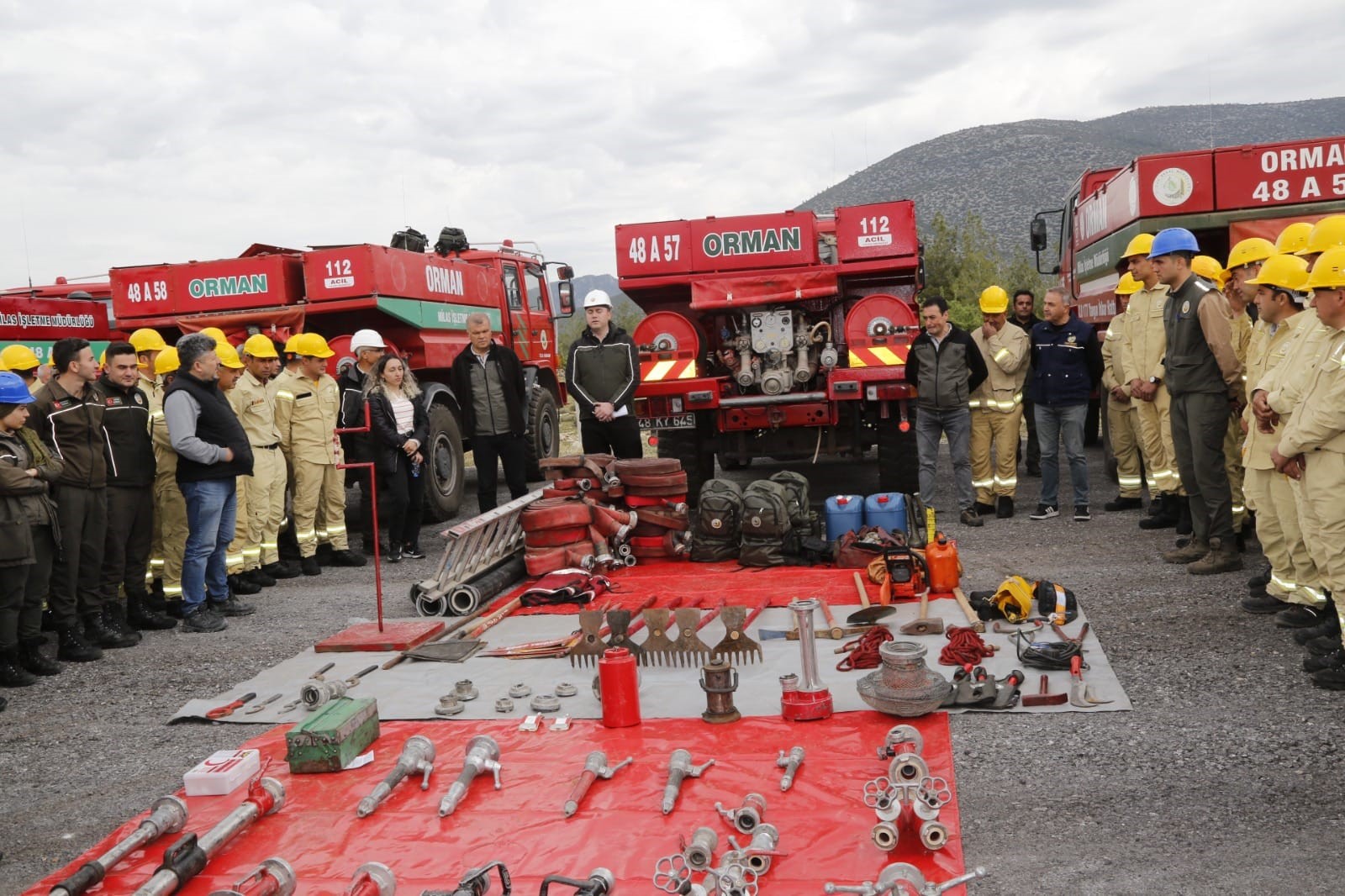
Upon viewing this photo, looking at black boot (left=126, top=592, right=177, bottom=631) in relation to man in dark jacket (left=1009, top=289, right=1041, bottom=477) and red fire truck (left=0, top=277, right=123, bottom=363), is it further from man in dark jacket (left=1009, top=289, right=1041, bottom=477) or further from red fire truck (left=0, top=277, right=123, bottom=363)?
man in dark jacket (left=1009, top=289, right=1041, bottom=477)

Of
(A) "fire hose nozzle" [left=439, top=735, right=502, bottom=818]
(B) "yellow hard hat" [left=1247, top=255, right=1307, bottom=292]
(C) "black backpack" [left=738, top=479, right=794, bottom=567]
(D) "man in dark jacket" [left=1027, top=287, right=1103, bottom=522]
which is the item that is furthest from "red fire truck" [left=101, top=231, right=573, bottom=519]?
(B) "yellow hard hat" [left=1247, top=255, right=1307, bottom=292]

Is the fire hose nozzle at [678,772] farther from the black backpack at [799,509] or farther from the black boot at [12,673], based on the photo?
the black backpack at [799,509]

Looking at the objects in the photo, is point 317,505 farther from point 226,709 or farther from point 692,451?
point 226,709

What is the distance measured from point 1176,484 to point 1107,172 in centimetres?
501

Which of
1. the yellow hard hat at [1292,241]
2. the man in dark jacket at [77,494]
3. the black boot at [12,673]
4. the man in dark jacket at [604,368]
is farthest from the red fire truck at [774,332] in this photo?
the black boot at [12,673]

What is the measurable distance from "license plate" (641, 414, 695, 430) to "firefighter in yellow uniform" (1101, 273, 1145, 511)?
11.7 ft

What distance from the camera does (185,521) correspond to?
769 cm

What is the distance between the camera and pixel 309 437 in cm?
901

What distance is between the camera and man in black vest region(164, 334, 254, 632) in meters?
7.04

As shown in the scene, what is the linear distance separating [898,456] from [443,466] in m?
4.44

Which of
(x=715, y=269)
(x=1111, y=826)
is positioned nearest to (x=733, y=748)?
(x=1111, y=826)

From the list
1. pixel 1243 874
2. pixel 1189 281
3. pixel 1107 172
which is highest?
pixel 1107 172

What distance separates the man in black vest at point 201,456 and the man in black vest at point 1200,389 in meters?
6.18

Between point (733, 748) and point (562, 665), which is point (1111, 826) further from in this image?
point (562, 665)
